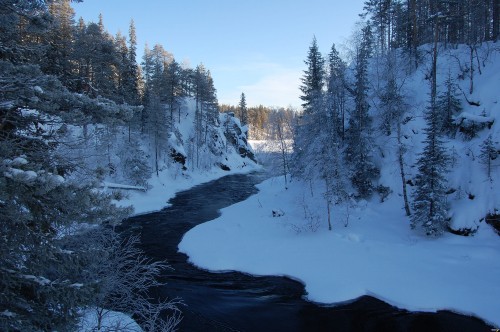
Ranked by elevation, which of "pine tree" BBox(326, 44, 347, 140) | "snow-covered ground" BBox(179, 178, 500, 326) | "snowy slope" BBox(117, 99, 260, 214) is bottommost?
"snow-covered ground" BBox(179, 178, 500, 326)

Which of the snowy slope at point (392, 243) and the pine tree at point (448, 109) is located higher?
the pine tree at point (448, 109)

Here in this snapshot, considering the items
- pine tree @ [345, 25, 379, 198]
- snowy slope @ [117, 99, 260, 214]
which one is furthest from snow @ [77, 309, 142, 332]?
snowy slope @ [117, 99, 260, 214]

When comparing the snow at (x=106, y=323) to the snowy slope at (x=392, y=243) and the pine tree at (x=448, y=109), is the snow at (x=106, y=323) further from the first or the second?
the pine tree at (x=448, y=109)

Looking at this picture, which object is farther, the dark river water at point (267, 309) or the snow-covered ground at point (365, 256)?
the snow-covered ground at point (365, 256)

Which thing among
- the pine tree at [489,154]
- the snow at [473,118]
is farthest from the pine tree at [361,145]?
the pine tree at [489,154]

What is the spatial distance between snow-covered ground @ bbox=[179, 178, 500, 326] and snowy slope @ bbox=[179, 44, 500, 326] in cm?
5

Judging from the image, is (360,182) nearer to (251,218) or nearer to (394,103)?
(394,103)

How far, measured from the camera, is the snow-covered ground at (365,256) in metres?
14.1

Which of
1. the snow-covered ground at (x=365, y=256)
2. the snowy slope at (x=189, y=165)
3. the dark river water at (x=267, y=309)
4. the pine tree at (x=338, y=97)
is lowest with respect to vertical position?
the dark river water at (x=267, y=309)

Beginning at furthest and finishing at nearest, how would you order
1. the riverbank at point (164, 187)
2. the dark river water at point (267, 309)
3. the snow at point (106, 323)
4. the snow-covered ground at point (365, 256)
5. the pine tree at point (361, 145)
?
1. the riverbank at point (164, 187)
2. the pine tree at point (361, 145)
3. the snow-covered ground at point (365, 256)
4. the dark river water at point (267, 309)
5. the snow at point (106, 323)

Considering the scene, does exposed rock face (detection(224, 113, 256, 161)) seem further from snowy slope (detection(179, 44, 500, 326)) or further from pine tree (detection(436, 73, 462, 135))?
pine tree (detection(436, 73, 462, 135))

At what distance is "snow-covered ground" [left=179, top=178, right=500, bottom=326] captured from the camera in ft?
46.3

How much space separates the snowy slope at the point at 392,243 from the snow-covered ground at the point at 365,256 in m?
0.05

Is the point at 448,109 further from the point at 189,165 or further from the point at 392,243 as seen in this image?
the point at 189,165
